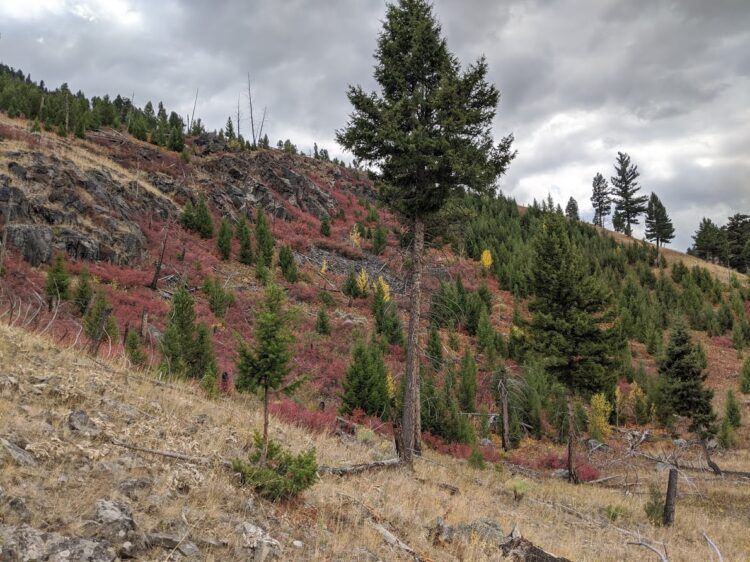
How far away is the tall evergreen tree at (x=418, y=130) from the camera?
12.6 metres

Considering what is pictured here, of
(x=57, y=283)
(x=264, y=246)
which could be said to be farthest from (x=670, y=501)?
(x=264, y=246)

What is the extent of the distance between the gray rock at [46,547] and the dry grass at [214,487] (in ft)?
0.85

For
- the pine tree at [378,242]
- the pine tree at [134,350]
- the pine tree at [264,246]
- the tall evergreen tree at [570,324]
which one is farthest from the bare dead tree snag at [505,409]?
the pine tree at [378,242]

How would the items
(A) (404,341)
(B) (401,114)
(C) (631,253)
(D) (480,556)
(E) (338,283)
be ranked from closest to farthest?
(D) (480,556) → (B) (401,114) → (A) (404,341) → (E) (338,283) → (C) (631,253)

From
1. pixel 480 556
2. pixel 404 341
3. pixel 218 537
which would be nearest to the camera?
pixel 218 537

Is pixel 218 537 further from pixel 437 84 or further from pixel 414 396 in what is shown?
pixel 437 84

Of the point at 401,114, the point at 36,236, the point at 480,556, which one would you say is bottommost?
the point at 480,556

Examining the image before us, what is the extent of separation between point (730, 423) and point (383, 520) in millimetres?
33511

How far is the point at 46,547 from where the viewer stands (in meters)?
3.38

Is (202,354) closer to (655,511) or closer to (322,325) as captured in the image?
(322,325)

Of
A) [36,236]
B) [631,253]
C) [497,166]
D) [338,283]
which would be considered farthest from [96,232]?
[631,253]

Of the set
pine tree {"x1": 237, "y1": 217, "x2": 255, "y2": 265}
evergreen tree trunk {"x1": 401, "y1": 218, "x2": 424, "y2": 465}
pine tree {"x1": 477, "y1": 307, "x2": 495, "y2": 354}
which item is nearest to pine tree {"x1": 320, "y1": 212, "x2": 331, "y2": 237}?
pine tree {"x1": 237, "y1": 217, "x2": 255, "y2": 265}

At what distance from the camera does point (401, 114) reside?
13078mm

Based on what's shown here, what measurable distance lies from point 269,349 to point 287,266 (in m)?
36.3
